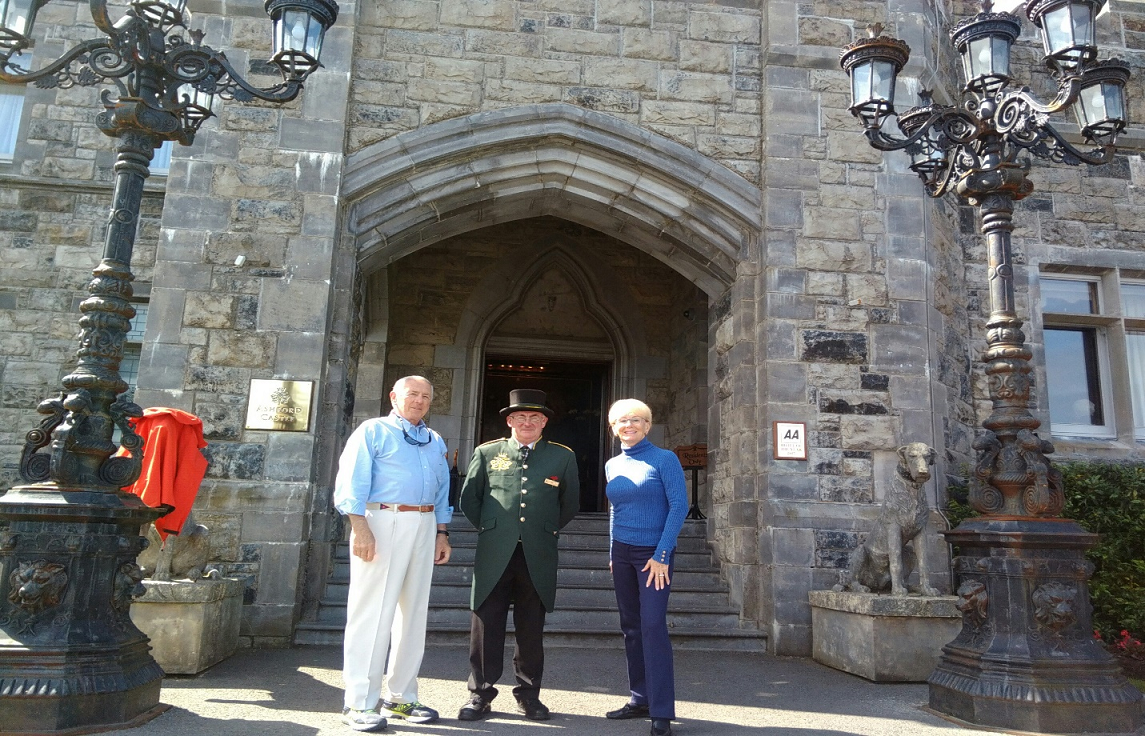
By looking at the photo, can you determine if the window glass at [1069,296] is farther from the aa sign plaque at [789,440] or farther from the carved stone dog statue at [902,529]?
the carved stone dog statue at [902,529]

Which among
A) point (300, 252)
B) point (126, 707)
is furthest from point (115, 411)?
point (300, 252)

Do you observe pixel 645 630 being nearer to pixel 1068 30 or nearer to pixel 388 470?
pixel 388 470

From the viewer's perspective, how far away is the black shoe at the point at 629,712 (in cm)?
379

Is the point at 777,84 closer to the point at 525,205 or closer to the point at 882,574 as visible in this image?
the point at 525,205

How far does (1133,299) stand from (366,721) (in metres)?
8.27

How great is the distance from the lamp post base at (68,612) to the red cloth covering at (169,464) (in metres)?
1.10

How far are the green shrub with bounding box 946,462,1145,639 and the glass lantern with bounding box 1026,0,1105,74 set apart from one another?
134 inches

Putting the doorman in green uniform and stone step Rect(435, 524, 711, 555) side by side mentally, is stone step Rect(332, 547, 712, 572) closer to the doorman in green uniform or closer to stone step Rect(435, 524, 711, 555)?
stone step Rect(435, 524, 711, 555)

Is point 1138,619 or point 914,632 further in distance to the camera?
point 1138,619

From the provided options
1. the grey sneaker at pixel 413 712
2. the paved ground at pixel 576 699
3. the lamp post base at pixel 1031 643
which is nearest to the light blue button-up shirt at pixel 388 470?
the grey sneaker at pixel 413 712

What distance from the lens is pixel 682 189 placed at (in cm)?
683

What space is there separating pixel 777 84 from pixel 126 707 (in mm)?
6263

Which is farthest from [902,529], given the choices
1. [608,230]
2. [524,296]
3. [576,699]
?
[524,296]

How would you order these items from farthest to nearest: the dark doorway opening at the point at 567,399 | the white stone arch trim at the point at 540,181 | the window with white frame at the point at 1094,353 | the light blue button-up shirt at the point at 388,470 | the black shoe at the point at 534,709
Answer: the dark doorway opening at the point at 567,399 → the window with white frame at the point at 1094,353 → the white stone arch trim at the point at 540,181 → the black shoe at the point at 534,709 → the light blue button-up shirt at the point at 388,470
